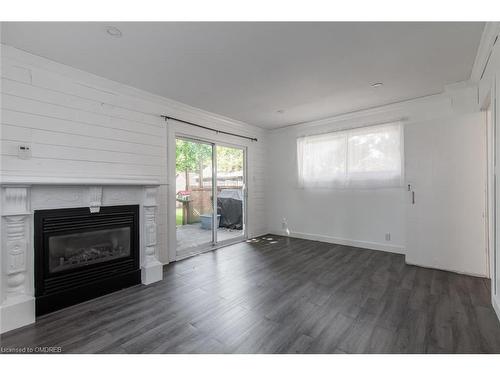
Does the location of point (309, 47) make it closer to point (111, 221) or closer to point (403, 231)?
point (111, 221)

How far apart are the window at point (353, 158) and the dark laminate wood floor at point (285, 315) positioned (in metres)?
1.63

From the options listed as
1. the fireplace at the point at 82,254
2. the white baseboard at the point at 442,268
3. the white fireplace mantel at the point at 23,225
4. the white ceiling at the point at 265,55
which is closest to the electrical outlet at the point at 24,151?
the white fireplace mantel at the point at 23,225

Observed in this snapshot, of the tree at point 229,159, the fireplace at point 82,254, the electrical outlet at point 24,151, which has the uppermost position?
the tree at point 229,159

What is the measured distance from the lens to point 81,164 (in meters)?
2.79

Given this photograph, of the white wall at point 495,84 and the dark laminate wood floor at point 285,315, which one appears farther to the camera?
the white wall at point 495,84

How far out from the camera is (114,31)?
2086mm

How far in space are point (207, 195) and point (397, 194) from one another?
3.49 m

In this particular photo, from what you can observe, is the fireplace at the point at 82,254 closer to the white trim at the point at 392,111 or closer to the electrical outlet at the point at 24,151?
the electrical outlet at the point at 24,151

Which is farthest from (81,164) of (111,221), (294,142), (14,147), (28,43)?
(294,142)

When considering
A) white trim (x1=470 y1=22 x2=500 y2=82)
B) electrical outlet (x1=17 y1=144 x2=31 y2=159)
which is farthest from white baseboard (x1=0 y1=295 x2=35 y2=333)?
white trim (x1=470 y1=22 x2=500 y2=82)

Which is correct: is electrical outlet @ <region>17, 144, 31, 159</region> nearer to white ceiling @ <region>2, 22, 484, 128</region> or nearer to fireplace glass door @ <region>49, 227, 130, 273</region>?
fireplace glass door @ <region>49, 227, 130, 273</region>

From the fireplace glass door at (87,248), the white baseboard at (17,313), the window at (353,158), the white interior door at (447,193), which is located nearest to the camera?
→ the white baseboard at (17,313)

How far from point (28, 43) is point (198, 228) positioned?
11.0 ft

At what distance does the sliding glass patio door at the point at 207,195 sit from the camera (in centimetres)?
412
